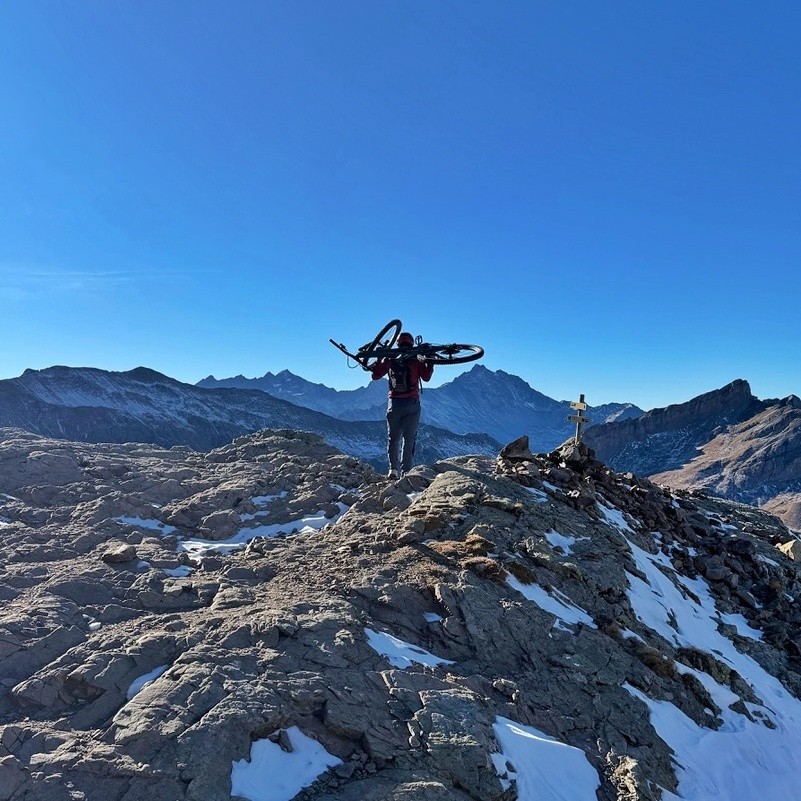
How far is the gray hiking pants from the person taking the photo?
15516 mm

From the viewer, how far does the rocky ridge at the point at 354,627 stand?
6215 millimetres

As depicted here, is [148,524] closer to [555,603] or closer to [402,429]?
[402,429]

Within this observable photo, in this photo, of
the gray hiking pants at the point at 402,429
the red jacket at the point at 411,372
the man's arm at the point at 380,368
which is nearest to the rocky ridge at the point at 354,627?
the gray hiking pants at the point at 402,429

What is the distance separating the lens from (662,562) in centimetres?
1566

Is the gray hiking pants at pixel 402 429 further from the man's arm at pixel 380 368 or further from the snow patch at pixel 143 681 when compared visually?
the snow patch at pixel 143 681

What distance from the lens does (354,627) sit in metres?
8.33

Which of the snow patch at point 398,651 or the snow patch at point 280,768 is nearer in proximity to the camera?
the snow patch at point 280,768

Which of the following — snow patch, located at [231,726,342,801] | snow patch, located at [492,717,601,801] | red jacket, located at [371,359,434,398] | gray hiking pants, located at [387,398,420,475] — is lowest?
snow patch, located at [492,717,601,801]

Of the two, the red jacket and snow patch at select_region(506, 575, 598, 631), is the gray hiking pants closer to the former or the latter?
the red jacket

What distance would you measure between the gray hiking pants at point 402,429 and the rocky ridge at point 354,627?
79 centimetres

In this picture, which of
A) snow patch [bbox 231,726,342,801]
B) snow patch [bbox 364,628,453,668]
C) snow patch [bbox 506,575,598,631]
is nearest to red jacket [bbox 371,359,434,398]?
snow patch [bbox 506,575,598,631]

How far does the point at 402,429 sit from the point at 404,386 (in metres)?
1.41

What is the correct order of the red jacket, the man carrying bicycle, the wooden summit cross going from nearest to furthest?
the man carrying bicycle, the red jacket, the wooden summit cross

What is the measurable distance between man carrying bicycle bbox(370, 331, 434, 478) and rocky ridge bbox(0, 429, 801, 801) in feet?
4.57
